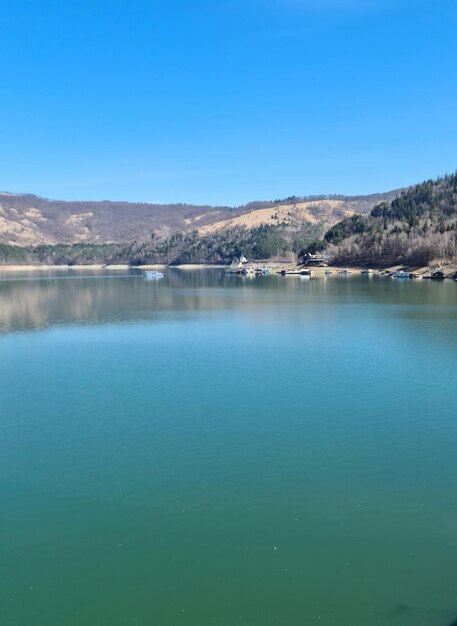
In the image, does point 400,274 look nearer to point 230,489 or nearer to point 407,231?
point 407,231

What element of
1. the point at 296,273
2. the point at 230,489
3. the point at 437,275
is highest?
the point at 296,273

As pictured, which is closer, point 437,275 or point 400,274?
point 437,275

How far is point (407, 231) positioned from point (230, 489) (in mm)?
122972

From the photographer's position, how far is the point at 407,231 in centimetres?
12888

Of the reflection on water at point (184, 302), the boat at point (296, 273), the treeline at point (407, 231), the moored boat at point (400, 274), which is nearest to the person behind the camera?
the reflection on water at point (184, 302)

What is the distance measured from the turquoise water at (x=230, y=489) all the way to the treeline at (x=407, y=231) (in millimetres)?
84964

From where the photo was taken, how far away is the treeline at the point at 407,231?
114 metres

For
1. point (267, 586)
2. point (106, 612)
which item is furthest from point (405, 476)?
point (106, 612)

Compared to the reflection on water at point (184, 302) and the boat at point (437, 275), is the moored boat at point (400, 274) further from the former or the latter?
the reflection on water at point (184, 302)

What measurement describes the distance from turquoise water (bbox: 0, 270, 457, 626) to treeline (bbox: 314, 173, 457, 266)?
85.0 metres

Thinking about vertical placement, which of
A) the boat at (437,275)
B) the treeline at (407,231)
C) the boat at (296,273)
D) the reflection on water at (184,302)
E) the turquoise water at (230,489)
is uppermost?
the treeline at (407,231)

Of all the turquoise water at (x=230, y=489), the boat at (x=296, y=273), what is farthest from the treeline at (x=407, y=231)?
the turquoise water at (x=230, y=489)

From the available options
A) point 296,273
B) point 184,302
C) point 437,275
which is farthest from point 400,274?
point 184,302

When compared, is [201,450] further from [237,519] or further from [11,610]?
[11,610]
